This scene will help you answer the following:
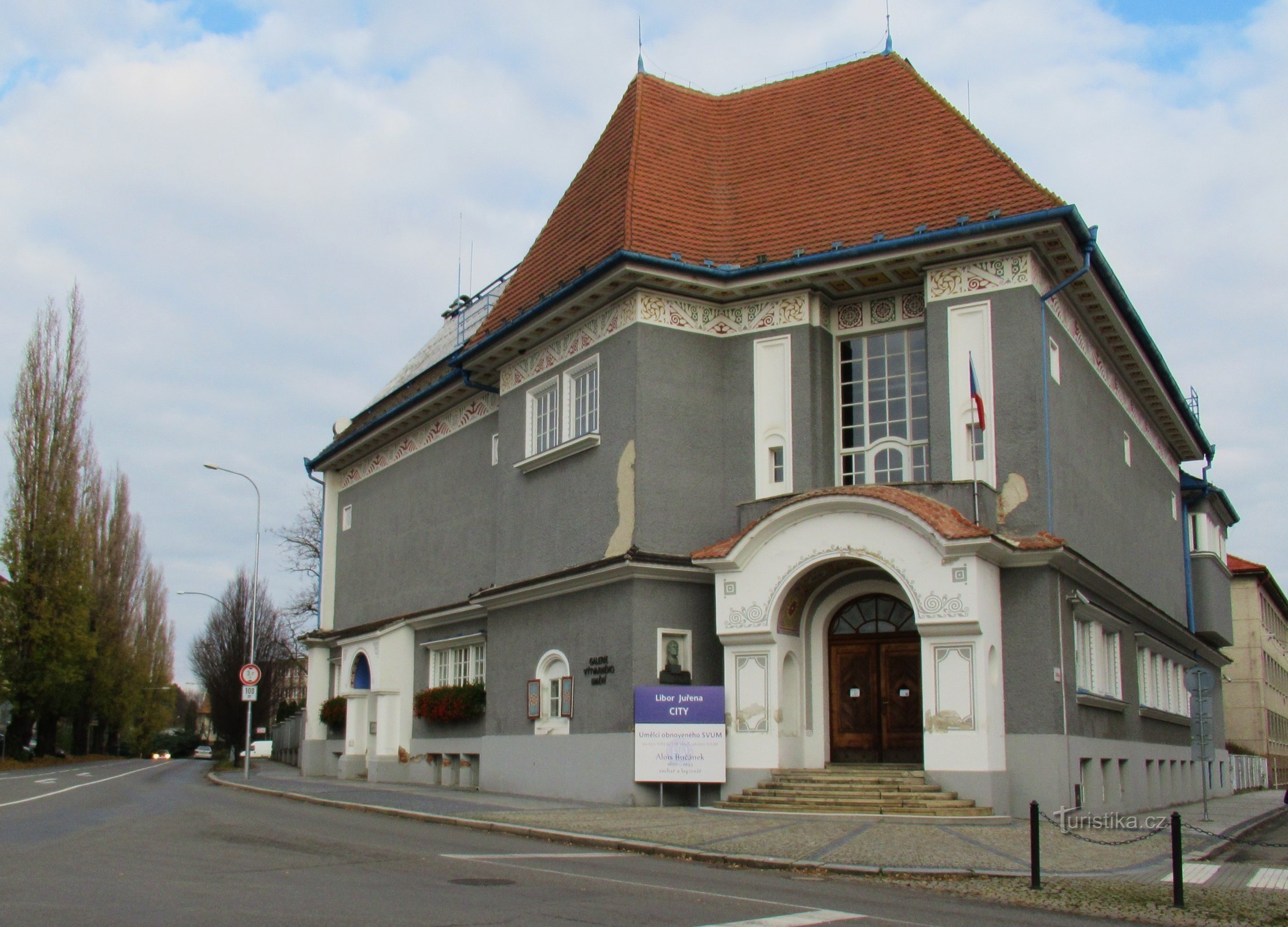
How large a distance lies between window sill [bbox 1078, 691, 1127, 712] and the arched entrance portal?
99.5 inches

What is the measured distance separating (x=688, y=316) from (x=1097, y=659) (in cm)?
926

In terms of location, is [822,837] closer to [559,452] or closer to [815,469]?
[815,469]

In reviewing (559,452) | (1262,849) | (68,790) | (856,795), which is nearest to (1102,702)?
(1262,849)

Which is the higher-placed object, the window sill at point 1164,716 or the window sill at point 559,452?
the window sill at point 559,452

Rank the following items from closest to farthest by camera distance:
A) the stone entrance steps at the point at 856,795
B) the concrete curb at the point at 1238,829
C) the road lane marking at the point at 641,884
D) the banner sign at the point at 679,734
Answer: the road lane marking at the point at 641,884 < the concrete curb at the point at 1238,829 < the stone entrance steps at the point at 856,795 < the banner sign at the point at 679,734

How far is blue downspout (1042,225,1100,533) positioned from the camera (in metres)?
19.0

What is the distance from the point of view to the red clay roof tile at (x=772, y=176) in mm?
20953

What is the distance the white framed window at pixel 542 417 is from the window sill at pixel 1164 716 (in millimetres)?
12655

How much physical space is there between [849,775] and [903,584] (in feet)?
9.84

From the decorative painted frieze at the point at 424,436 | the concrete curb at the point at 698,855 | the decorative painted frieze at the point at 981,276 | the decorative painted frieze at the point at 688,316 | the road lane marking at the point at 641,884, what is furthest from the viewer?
the decorative painted frieze at the point at 424,436

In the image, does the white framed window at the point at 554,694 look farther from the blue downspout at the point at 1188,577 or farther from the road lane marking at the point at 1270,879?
the blue downspout at the point at 1188,577

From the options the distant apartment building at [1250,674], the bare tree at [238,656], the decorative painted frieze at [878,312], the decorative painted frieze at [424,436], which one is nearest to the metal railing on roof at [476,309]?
the decorative painted frieze at [424,436]

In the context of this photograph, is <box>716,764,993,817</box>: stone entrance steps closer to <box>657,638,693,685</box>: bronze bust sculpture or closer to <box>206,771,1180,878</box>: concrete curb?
<box>657,638,693,685</box>: bronze bust sculpture

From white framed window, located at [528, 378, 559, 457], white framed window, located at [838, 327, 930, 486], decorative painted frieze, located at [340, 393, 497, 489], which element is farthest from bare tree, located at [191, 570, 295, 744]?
white framed window, located at [838, 327, 930, 486]
